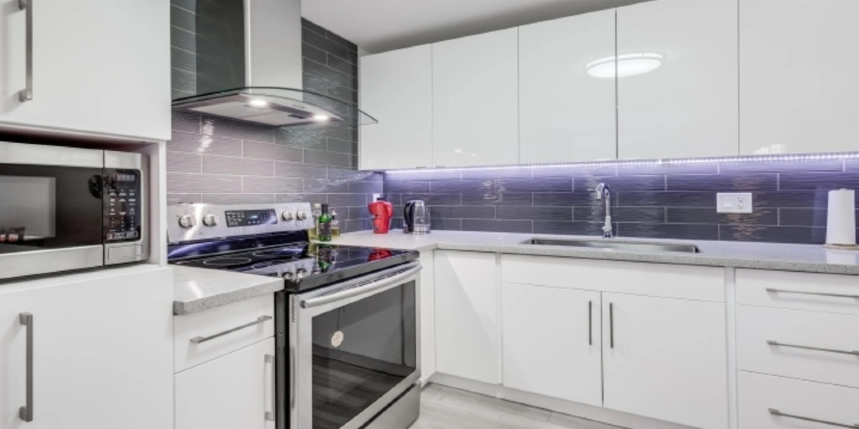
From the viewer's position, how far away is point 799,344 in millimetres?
1571

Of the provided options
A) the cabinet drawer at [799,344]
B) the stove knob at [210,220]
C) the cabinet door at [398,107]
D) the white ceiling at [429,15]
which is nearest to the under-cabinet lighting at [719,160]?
the cabinet door at [398,107]

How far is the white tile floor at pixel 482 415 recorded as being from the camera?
78.5 inches

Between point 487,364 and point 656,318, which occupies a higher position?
point 656,318

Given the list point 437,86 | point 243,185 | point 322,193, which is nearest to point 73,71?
point 243,185

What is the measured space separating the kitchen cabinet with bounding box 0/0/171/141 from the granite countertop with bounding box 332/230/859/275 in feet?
4.26

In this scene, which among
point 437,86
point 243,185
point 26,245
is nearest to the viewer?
point 26,245

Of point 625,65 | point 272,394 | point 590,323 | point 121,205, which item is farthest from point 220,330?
point 625,65

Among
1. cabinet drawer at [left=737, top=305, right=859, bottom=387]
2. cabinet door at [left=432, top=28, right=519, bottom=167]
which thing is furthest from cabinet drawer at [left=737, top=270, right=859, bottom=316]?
cabinet door at [left=432, top=28, right=519, bottom=167]

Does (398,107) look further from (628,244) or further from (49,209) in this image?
(49,209)

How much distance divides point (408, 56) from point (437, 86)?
0.95 feet

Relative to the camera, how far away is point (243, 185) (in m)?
2.10

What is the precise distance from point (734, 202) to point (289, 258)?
7.11 ft

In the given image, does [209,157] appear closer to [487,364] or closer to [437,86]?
[437,86]

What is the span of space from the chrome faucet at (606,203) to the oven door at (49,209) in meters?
2.20
